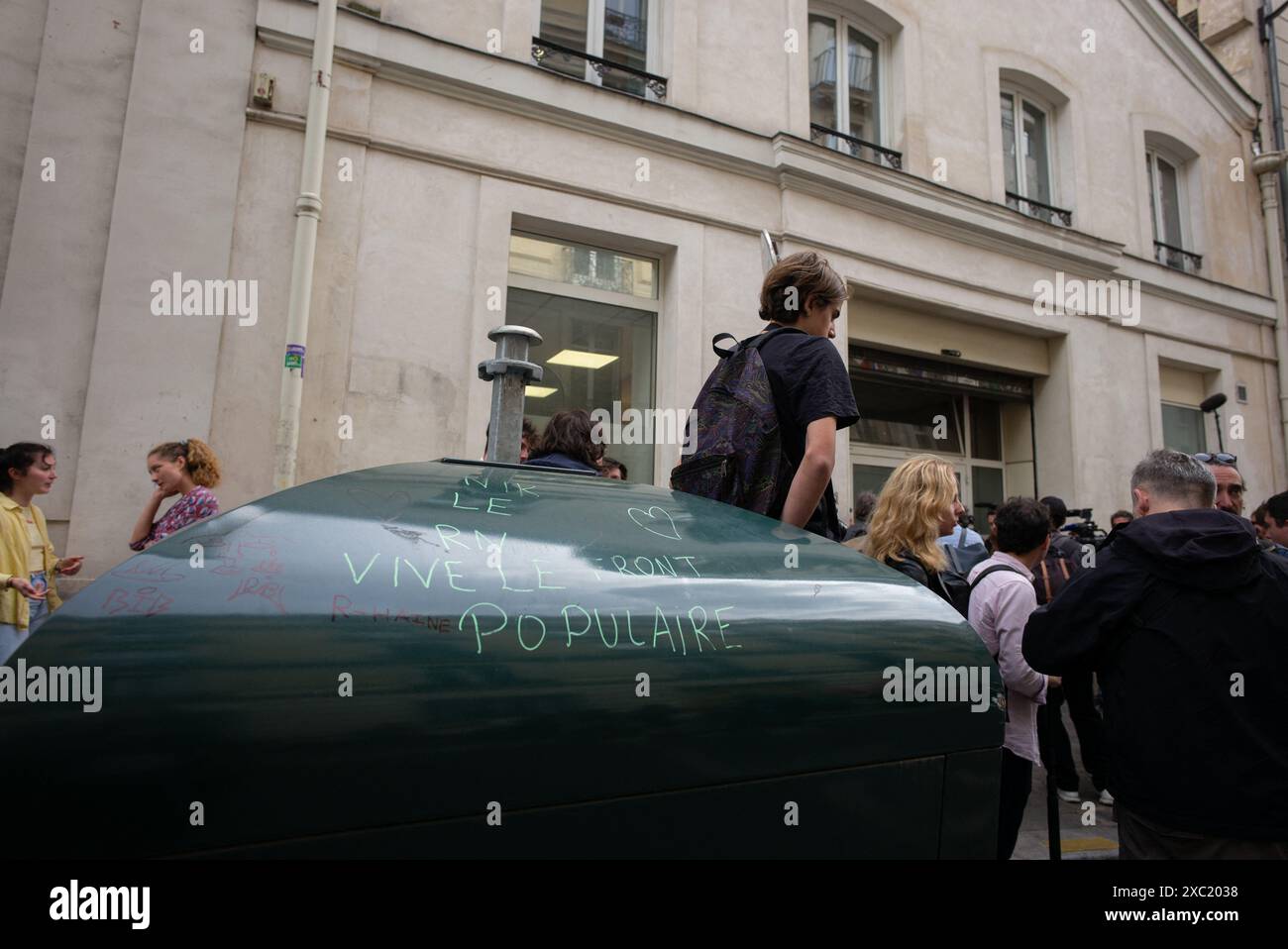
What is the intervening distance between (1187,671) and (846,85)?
296 inches

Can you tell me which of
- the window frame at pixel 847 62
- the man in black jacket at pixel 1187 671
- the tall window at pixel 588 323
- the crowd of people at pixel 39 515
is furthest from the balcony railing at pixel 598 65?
the man in black jacket at pixel 1187 671

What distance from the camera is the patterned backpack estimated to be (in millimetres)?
1879

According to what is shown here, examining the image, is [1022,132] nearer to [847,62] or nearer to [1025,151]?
[1025,151]

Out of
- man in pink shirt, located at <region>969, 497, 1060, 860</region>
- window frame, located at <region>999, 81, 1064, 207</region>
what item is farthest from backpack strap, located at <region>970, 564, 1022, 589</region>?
window frame, located at <region>999, 81, 1064, 207</region>

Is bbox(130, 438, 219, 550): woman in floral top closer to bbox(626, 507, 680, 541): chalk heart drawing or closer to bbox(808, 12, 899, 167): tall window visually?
bbox(626, 507, 680, 541): chalk heart drawing

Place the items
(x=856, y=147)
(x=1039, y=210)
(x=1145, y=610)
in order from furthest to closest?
(x=1039, y=210) → (x=856, y=147) → (x=1145, y=610)

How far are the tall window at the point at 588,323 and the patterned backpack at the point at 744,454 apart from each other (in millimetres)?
4046

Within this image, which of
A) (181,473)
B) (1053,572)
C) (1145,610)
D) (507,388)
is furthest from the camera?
(1053,572)

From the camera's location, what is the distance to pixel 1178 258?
10000mm

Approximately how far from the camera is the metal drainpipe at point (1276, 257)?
10.2 meters

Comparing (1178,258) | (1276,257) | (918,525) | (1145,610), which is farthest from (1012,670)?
(1276,257)

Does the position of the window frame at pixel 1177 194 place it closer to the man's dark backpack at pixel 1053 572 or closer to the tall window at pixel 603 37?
the tall window at pixel 603 37

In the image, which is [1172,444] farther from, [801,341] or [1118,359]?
[801,341]

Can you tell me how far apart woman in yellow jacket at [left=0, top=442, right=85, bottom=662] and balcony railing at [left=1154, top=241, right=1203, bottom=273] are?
38.1ft
